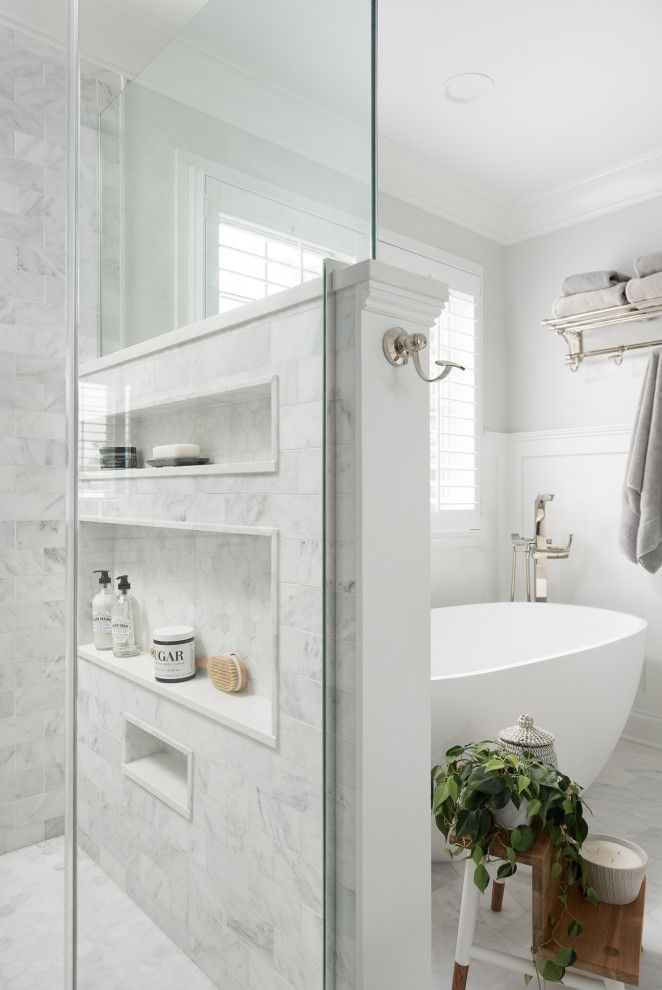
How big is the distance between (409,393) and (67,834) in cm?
86

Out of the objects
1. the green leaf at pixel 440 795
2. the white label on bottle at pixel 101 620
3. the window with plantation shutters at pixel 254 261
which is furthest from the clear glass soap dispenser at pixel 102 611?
the green leaf at pixel 440 795

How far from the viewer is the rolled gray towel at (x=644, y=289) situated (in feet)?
9.22

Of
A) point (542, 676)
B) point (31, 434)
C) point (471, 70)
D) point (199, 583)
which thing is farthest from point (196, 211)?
point (471, 70)

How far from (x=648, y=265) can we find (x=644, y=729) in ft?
6.58

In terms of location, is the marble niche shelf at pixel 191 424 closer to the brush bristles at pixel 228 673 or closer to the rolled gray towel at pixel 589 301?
the brush bristles at pixel 228 673

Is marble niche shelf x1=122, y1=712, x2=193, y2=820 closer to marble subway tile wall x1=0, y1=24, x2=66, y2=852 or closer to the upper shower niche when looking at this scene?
the upper shower niche

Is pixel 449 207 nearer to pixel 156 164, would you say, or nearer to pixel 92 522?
pixel 156 164

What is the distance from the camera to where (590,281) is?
3039 mm

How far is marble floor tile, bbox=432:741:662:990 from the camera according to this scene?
148 cm

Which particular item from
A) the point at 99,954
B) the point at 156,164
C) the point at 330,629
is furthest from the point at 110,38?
the point at 99,954

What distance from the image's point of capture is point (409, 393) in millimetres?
1157

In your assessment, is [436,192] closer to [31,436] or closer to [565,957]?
[31,436]

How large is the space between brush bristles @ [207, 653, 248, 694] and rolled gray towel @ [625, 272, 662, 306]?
255 centimetres

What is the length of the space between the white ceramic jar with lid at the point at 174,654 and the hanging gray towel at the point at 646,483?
2339 mm
